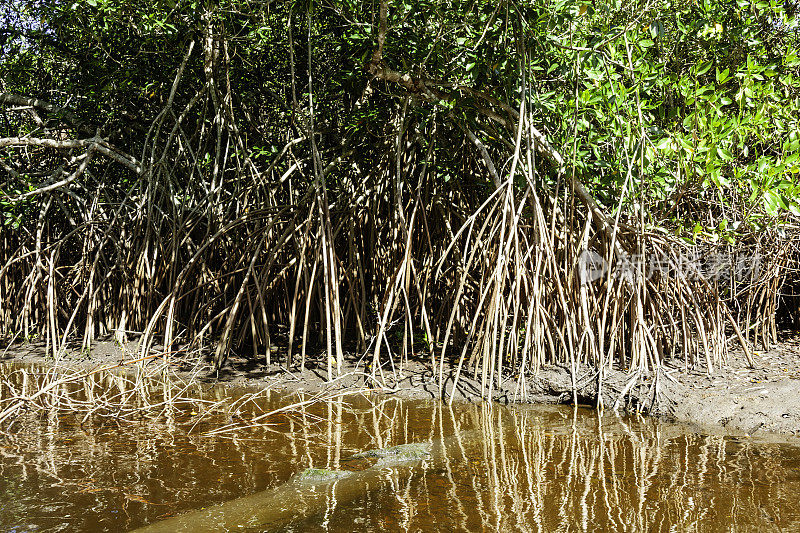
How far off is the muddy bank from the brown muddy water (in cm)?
18

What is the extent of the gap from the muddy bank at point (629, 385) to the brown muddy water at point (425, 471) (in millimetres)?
183

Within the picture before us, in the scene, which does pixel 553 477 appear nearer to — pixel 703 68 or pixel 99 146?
pixel 703 68

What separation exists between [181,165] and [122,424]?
3.36m

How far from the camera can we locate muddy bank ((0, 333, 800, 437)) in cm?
409

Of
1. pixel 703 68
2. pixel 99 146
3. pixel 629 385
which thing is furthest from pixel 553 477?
pixel 99 146

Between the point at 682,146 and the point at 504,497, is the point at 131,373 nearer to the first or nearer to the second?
the point at 504,497

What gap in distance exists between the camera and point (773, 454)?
11.4 feet

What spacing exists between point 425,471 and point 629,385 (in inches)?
66.6

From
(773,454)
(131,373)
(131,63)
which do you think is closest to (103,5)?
(131,63)

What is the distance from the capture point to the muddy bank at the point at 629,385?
13.4 ft

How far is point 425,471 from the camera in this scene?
3.29 m

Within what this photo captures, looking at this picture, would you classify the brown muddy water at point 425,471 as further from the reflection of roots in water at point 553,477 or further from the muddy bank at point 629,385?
the muddy bank at point 629,385

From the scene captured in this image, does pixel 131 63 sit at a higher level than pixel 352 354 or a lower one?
higher

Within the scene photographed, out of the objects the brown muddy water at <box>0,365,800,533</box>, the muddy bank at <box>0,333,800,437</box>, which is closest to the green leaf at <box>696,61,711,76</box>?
the muddy bank at <box>0,333,800,437</box>
